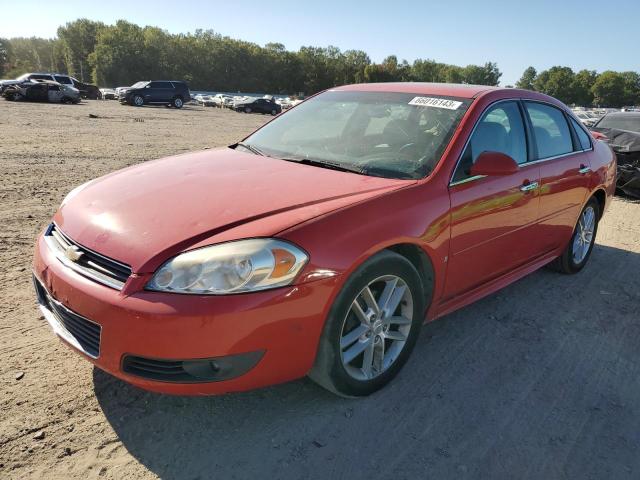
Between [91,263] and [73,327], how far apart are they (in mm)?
308

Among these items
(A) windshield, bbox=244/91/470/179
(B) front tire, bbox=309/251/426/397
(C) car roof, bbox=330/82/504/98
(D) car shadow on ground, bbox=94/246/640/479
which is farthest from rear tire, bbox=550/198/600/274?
(B) front tire, bbox=309/251/426/397

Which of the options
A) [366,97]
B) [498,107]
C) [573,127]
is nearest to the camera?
[498,107]

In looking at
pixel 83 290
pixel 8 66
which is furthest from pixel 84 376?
pixel 8 66

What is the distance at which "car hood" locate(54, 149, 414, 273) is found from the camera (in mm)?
2268

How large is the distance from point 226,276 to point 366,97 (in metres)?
2.21

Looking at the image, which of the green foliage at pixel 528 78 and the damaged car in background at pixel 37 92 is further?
the green foliage at pixel 528 78

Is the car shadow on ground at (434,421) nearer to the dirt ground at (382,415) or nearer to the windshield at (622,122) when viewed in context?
the dirt ground at (382,415)

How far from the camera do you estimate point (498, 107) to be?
3551mm

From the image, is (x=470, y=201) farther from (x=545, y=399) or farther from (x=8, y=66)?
(x=8, y=66)

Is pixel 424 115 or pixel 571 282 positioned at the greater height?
pixel 424 115

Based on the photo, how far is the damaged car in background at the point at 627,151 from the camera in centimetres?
831

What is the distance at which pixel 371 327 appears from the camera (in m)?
2.65

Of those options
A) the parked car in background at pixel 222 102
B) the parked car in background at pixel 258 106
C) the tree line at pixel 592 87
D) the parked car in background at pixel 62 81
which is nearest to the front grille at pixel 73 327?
the parked car in background at pixel 62 81

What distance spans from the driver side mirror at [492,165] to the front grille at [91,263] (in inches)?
81.0
